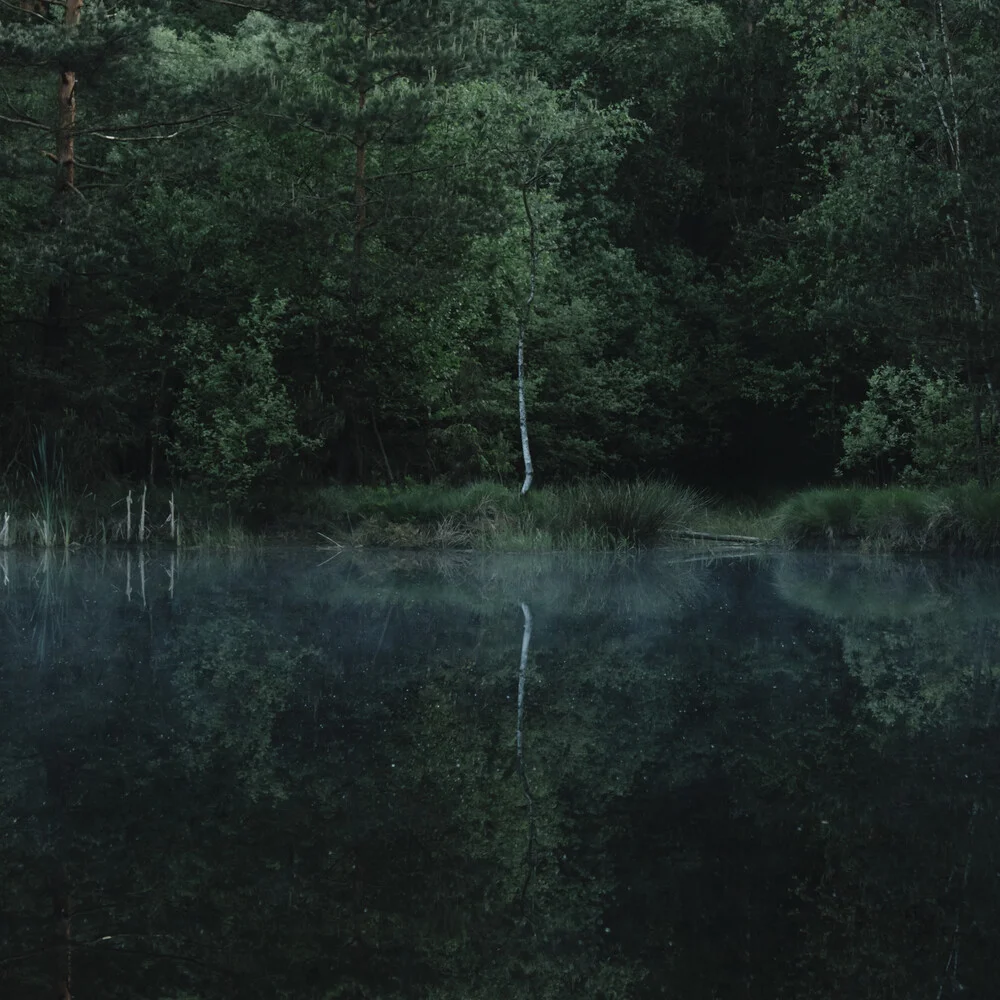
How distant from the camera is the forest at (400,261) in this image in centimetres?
1889

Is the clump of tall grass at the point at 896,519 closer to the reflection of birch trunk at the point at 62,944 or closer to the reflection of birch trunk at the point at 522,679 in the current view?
the reflection of birch trunk at the point at 522,679

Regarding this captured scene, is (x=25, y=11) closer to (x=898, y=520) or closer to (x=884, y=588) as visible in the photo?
(x=898, y=520)

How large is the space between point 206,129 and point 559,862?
18144 millimetres

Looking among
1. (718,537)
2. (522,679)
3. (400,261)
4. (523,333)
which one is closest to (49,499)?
(400,261)

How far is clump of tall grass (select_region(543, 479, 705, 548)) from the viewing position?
1728 centimetres

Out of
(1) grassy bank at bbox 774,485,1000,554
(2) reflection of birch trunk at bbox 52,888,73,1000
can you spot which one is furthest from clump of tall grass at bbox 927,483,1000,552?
(2) reflection of birch trunk at bbox 52,888,73,1000

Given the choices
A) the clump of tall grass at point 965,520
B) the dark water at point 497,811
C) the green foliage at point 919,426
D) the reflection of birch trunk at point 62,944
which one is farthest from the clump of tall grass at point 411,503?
the reflection of birch trunk at point 62,944

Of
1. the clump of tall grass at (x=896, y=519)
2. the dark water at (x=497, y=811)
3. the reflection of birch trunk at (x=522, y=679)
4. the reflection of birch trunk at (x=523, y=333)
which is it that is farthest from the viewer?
the reflection of birch trunk at (x=523, y=333)

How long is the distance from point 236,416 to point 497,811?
15799 mm

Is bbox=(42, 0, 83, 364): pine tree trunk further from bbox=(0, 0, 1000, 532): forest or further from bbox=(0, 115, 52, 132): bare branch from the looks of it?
bbox=(0, 115, 52, 132): bare branch

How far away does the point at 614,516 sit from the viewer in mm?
17469

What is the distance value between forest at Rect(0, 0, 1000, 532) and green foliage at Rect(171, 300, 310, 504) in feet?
0.17

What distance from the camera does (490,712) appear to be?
5.98 meters

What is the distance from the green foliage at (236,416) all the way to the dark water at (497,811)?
33.2 ft
